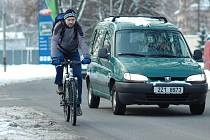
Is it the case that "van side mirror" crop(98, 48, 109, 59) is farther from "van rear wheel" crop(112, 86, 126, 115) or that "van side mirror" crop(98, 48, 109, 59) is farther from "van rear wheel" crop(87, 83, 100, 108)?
"van rear wheel" crop(87, 83, 100, 108)

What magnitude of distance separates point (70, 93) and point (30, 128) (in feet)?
3.92

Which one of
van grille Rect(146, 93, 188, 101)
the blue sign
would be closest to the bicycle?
van grille Rect(146, 93, 188, 101)

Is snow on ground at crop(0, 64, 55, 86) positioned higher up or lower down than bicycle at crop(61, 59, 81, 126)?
lower down

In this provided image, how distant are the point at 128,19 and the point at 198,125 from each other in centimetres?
435

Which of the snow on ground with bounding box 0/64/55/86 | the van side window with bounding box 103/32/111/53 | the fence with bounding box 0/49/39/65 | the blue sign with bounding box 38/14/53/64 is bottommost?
the fence with bounding box 0/49/39/65

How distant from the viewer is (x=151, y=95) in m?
14.4

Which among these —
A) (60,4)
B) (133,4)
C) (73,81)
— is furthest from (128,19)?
(133,4)

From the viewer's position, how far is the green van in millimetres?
14422

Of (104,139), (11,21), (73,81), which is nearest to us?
(104,139)

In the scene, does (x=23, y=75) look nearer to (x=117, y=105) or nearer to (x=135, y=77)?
(x=117, y=105)

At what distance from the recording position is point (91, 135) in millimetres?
11516

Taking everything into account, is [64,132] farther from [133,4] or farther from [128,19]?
Answer: [133,4]

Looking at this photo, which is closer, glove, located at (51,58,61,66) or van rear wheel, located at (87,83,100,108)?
glove, located at (51,58,61,66)

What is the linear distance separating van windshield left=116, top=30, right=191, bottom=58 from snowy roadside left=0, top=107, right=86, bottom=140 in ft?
7.85
